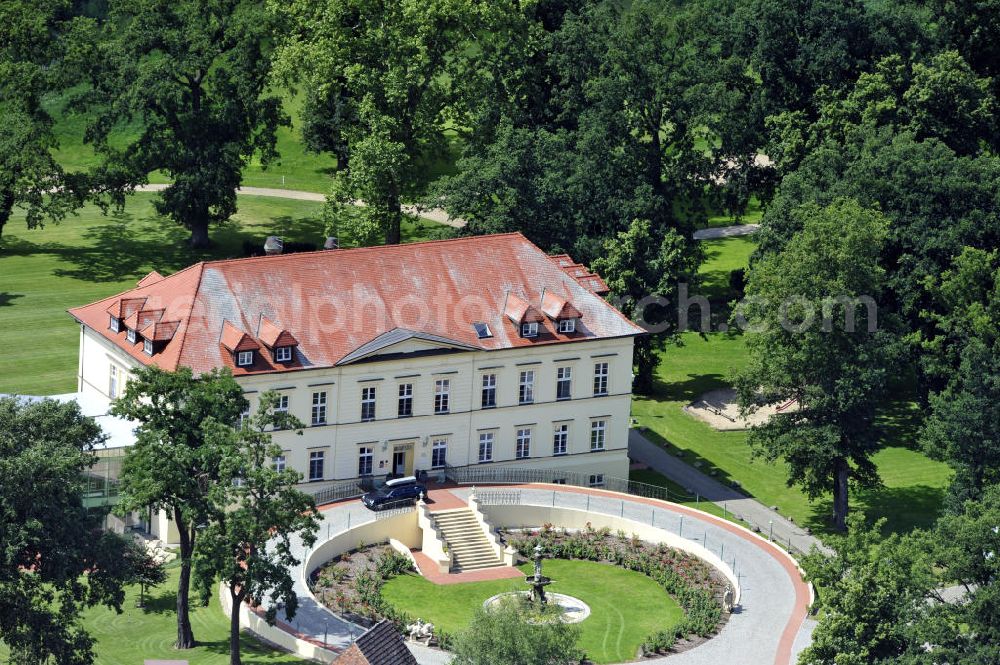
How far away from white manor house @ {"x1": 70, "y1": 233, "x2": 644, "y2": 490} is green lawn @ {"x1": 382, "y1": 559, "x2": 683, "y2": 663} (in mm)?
9845

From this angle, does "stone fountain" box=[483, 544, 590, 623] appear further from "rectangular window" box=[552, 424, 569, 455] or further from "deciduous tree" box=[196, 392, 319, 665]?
"deciduous tree" box=[196, 392, 319, 665]

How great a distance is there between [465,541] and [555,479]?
994 cm

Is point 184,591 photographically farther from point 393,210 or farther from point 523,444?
point 393,210

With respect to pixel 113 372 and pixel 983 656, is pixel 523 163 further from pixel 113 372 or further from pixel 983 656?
pixel 983 656

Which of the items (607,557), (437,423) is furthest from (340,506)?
(607,557)

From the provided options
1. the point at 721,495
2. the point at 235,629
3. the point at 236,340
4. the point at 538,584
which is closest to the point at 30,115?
the point at 236,340

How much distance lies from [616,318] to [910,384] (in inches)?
1108

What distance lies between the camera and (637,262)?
420 ft

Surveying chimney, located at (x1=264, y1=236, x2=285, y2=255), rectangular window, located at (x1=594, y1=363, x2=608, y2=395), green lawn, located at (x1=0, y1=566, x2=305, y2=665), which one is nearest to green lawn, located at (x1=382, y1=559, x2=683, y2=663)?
Result: green lawn, located at (x1=0, y1=566, x2=305, y2=665)

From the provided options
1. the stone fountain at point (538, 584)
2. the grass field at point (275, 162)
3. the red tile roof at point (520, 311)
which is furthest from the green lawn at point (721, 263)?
the stone fountain at point (538, 584)

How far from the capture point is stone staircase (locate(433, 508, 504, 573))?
108 meters

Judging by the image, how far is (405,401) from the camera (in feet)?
371

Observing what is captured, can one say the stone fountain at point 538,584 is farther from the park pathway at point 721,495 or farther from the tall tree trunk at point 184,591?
the tall tree trunk at point 184,591

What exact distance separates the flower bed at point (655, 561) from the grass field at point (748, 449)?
1091 centimetres
